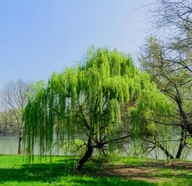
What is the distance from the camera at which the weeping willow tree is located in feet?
35.8

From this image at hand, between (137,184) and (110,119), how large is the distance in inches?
103

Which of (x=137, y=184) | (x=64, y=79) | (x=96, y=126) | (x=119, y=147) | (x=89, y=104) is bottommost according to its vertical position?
(x=137, y=184)

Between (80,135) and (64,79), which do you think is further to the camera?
(80,135)

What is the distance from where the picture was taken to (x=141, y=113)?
11.0 metres

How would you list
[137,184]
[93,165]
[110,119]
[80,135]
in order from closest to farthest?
[137,184] → [110,119] → [80,135] → [93,165]

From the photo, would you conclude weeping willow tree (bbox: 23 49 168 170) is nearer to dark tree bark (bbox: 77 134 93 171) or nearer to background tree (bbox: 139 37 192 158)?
dark tree bark (bbox: 77 134 93 171)

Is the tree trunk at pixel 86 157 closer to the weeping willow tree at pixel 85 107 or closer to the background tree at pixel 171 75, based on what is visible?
the weeping willow tree at pixel 85 107

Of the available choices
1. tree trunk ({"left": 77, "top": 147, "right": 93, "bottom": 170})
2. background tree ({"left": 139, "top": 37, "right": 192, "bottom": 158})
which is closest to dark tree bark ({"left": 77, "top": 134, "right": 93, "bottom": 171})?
tree trunk ({"left": 77, "top": 147, "right": 93, "bottom": 170})

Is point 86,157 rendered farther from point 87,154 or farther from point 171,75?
point 171,75

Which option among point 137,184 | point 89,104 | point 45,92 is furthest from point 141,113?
point 45,92

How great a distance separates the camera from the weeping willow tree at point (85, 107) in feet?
35.8

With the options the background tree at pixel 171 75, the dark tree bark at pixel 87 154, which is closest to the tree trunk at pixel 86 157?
the dark tree bark at pixel 87 154

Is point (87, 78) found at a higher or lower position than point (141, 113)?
higher

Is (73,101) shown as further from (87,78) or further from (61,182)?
(61,182)
